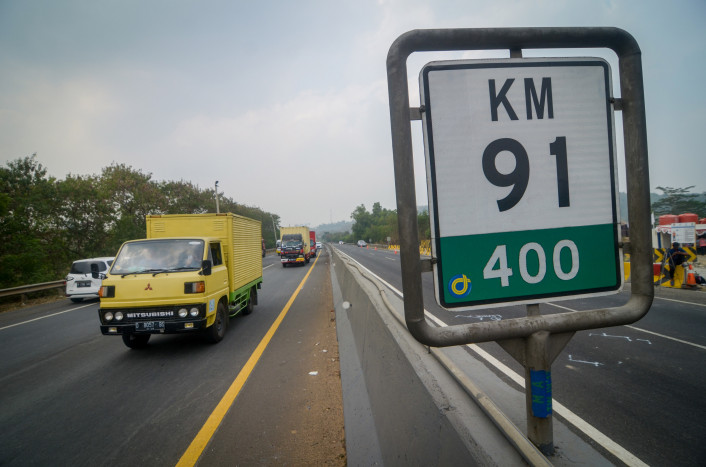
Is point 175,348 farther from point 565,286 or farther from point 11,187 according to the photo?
point 11,187

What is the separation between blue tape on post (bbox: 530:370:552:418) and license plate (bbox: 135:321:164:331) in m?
6.12

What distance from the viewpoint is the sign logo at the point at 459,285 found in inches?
43.2

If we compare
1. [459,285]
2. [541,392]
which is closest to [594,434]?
[541,392]

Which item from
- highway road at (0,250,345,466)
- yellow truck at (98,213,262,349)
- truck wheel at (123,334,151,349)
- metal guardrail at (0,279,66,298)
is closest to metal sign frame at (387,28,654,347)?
highway road at (0,250,345,466)

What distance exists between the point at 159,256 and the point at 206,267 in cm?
110

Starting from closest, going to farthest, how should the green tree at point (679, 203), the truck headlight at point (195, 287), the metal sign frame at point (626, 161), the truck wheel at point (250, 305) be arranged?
1. the metal sign frame at point (626, 161)
2. the truck headlight at point (195, 287)
3. the truck wheel at point (250, 305)
4. the green tree at point (679, 203)

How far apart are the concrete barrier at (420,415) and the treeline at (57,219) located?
20.4m

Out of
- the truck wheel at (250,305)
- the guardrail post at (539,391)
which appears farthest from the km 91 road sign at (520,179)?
the truck wheel at (250,305)

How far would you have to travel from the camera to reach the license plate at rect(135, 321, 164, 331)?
5652 mm

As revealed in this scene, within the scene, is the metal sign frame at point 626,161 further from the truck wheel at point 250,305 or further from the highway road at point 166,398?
the truck wheel at point 250,305

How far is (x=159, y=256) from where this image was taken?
636 cm

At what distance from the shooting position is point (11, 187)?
22.5m

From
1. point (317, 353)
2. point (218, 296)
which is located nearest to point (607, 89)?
point (317, 353)

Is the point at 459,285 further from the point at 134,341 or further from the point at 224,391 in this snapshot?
the point at 134,341
